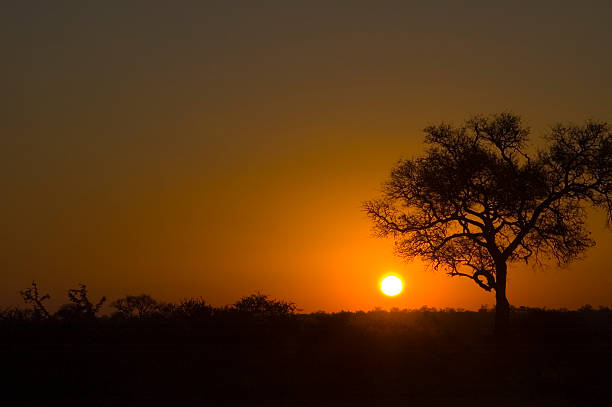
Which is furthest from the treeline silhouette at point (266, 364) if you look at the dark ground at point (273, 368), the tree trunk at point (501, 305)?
the tree trunk at point (501, 305)

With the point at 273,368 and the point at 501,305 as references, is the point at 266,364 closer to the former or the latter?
the point at 273,368

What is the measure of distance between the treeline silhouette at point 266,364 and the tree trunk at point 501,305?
2671mm

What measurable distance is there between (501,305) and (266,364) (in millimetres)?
13508

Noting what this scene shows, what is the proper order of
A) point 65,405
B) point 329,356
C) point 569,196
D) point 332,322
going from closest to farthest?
point 65,405 < point 329,356 < point 332,322 < point 569,196

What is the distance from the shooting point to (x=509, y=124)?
110 ft

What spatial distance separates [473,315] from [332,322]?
15.1 m

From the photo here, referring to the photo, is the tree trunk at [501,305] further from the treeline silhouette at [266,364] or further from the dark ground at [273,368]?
the dark ground at [273,368]

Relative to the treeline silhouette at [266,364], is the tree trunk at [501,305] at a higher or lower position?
higher

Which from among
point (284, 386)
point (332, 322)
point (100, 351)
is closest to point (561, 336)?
point (332, 322)

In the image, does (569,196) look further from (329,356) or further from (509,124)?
(329,356)

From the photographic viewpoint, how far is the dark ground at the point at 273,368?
2103cm

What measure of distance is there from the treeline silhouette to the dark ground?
4cm

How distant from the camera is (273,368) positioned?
22516mm

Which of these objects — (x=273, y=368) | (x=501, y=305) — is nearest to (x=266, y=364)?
(x=273, y=368)
